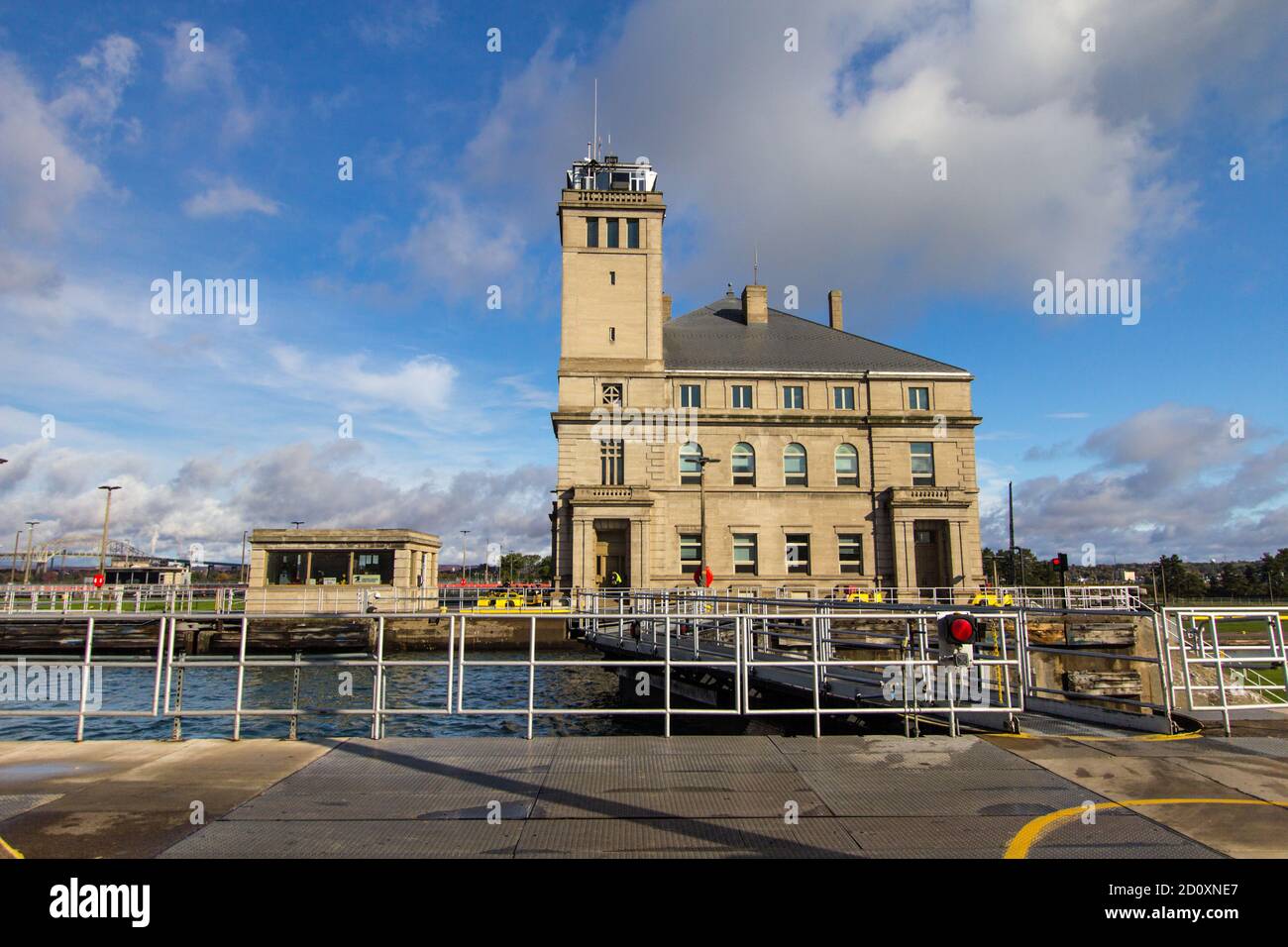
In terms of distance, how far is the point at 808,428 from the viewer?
176 feet

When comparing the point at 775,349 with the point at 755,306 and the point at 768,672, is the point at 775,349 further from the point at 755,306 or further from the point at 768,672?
the point at 768,672

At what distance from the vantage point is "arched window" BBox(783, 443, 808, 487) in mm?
53500

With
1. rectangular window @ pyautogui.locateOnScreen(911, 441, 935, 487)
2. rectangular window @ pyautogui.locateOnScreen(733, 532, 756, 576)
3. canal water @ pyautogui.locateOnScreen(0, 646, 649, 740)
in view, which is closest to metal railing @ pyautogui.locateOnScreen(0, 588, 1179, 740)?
canal water @ pyautogui.locateOnScreen(0, 646, 649, 740)

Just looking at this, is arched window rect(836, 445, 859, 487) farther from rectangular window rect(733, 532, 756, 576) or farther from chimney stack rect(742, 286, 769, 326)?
chimney stack rect(742, 286, 769, 326)

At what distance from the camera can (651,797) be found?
→ 290 inches

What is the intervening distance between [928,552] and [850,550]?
5.99 metres

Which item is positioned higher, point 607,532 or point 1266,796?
point 607,532

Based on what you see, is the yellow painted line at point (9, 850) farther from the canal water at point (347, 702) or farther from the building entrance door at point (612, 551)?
the building entrance door at point (612, 551)
